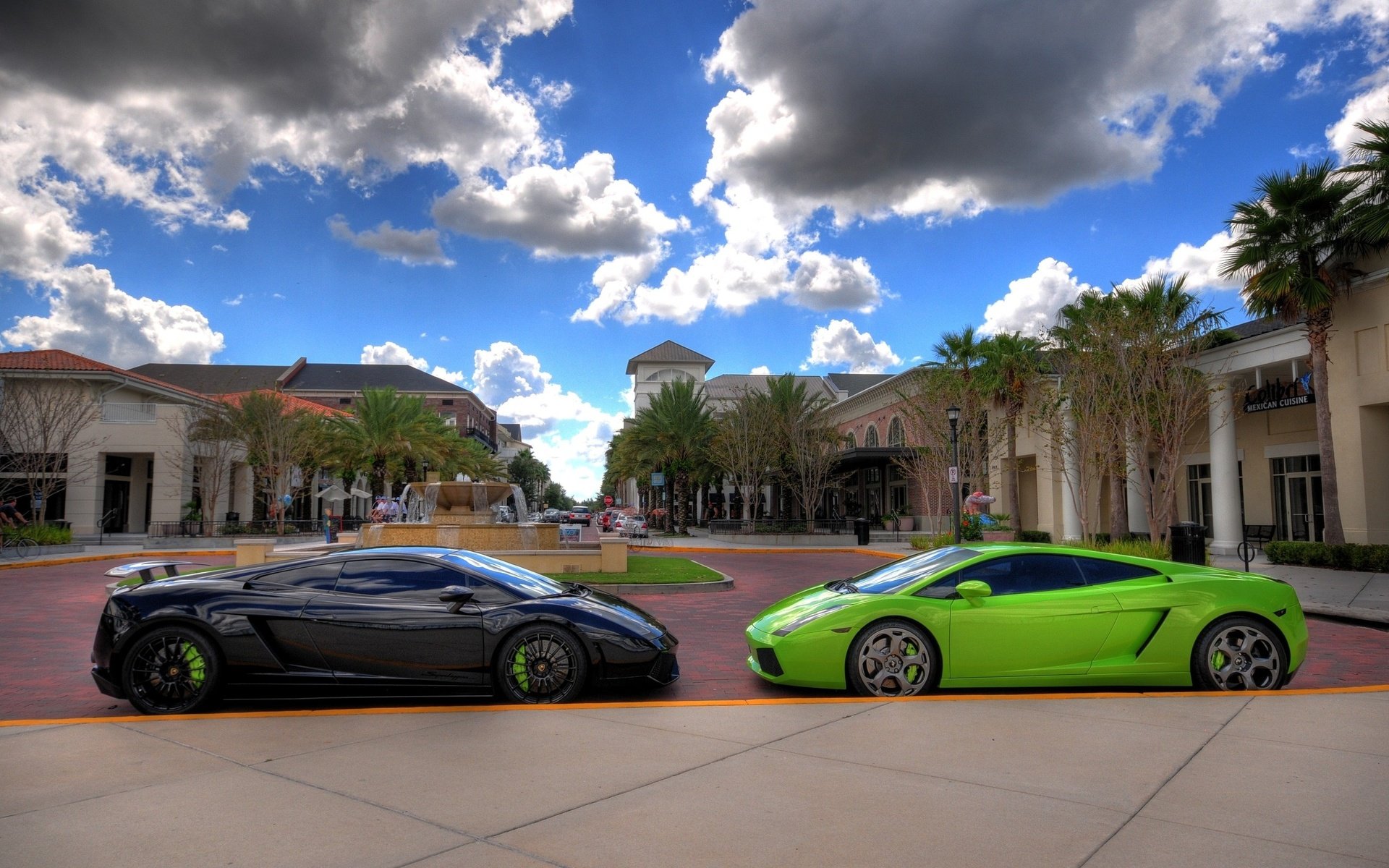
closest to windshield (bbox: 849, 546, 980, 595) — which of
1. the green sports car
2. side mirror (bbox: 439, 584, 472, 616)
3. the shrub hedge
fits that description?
the green sports car

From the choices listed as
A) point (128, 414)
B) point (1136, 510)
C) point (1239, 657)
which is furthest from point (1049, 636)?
point (128, 414)

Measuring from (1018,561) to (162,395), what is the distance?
165 feet

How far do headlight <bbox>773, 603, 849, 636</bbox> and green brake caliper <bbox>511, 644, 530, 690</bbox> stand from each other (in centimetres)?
199

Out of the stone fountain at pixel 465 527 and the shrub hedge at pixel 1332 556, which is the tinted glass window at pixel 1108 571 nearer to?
the stone fountain at pixel 465 527

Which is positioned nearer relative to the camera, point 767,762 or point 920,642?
point 767,762

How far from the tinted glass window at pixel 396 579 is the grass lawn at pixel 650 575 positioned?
869cm

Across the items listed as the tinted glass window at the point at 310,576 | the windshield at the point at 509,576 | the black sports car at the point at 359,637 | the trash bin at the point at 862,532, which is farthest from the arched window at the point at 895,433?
the tinted glass window at the point at 310,576

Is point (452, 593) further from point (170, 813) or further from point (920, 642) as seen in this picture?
point (920, 642)

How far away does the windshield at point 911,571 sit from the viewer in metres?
7.42

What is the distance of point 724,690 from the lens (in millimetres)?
7797

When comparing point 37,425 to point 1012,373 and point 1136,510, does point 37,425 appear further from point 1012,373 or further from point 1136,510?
point 1136,510

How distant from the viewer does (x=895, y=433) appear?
50875mm

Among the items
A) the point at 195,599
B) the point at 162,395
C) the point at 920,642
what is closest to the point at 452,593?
the point at 195,599

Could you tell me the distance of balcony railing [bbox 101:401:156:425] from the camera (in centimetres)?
4356
